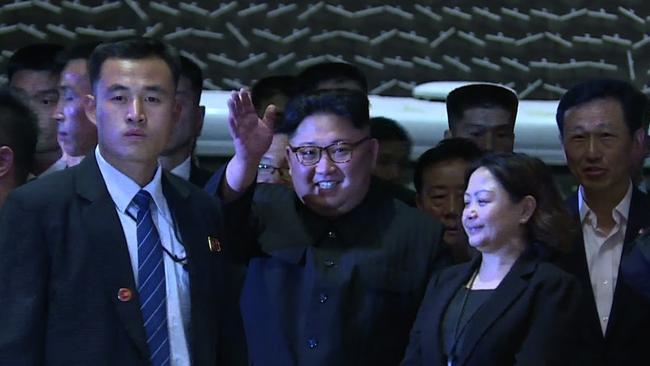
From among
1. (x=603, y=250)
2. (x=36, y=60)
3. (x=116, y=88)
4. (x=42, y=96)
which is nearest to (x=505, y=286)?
(x=603, y=250)

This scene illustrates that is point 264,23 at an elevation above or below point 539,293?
above

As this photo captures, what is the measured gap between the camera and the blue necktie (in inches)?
92.1

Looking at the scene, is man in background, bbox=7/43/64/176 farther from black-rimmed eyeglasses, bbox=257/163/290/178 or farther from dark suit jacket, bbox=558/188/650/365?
dark suit jacket, bbox=558/188/650/365

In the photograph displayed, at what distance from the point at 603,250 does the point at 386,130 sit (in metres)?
0.75

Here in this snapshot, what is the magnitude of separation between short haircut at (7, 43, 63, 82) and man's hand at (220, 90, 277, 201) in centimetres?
102

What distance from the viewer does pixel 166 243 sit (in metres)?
2.44

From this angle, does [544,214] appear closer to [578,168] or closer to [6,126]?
[578,168]

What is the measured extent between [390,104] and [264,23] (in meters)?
0.65

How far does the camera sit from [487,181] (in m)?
2.99

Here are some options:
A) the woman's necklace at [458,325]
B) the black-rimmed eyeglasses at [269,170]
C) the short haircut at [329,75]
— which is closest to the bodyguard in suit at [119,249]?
the woman's necklace at [458,325]

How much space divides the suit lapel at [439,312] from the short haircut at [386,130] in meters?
Answer: 0.88

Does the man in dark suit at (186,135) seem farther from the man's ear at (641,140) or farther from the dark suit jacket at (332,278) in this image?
the man's ear at (641,140)

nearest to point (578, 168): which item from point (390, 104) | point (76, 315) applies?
point (390, 104)

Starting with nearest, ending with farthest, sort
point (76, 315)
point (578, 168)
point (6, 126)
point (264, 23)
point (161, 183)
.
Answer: point (76, 315) < point (161, 183) < point (6, 126) < point (578, 168) < point (264, 23)
